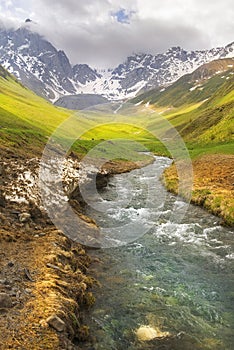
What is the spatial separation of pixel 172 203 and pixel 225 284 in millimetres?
22051

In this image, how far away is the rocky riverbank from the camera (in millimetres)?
14289

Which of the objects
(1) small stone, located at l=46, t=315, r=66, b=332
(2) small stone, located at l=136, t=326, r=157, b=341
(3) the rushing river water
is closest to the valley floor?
(1) small stone, located at l=46, t=315, r=66, b=332

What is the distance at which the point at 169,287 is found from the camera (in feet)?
70.9

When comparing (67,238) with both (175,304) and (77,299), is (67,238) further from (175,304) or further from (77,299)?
(175,304)

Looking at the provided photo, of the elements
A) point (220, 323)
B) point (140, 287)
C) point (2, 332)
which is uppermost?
point (220, 323)

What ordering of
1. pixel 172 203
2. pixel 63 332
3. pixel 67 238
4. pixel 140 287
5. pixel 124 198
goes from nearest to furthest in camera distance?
1. pixel 63 332
2. pixel 140 287
3. pixel 67 238
4. pixel 172 203
5. pixel 124 198

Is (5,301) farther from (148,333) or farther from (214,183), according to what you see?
(214,183)

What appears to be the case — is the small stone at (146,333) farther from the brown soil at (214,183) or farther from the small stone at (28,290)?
the brown soil at (214,183)

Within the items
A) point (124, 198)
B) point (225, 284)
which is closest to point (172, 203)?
point (124, 198)

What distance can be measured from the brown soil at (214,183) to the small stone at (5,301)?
77.6 feet

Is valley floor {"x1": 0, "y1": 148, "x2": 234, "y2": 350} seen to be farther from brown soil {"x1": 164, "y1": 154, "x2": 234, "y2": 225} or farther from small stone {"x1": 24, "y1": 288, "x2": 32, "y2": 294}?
brown soil {"x1": 164, "y1": 154, "x2": 234, "y2": 225}

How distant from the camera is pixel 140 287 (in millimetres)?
21547

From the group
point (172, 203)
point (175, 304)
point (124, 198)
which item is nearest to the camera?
point (175, 304)

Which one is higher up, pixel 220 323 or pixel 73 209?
pixel 220 323
